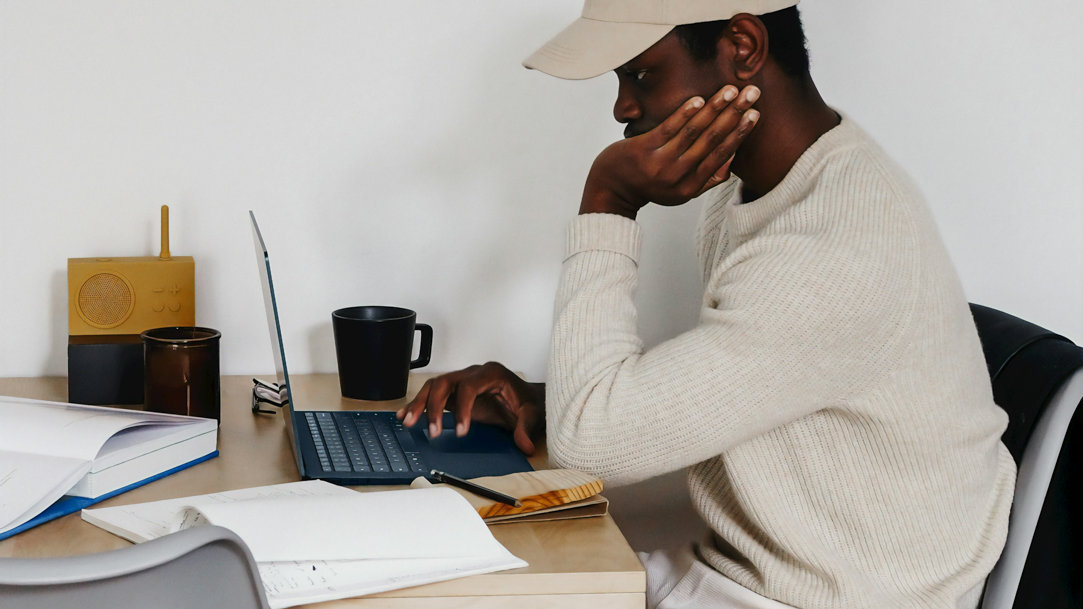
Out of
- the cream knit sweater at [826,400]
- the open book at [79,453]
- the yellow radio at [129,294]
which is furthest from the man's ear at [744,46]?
the yellow radio at [129,294]

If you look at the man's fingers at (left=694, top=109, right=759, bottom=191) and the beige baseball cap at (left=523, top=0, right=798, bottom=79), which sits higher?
the beige baseball cap at (left=523, top=0, right=798, bottom=79)

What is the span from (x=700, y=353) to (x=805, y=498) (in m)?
0.19

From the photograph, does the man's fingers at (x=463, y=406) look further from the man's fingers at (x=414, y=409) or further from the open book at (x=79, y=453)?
the open book at (x=79, y=453)

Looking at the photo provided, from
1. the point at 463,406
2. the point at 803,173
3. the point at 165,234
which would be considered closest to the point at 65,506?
the point at 463,406

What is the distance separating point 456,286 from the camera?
153 cm

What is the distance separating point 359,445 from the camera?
1.11 metres

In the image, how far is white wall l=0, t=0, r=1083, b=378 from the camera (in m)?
1.40

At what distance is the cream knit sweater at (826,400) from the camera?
0.91 metres

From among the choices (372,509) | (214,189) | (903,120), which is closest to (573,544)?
(372,509)

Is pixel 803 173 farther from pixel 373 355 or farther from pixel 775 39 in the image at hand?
pixel 373 355

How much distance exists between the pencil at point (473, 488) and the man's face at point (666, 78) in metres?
0.43

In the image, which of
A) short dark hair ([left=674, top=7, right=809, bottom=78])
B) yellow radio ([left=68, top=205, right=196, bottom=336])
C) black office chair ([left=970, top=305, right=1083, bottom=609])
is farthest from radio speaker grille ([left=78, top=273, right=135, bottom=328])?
black office chair ([left=970, top=305, right=1083, bottom=609])

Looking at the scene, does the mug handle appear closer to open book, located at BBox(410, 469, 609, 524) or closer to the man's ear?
open book, located at BBox(410, 469, 609, 524)

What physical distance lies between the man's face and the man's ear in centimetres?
2
